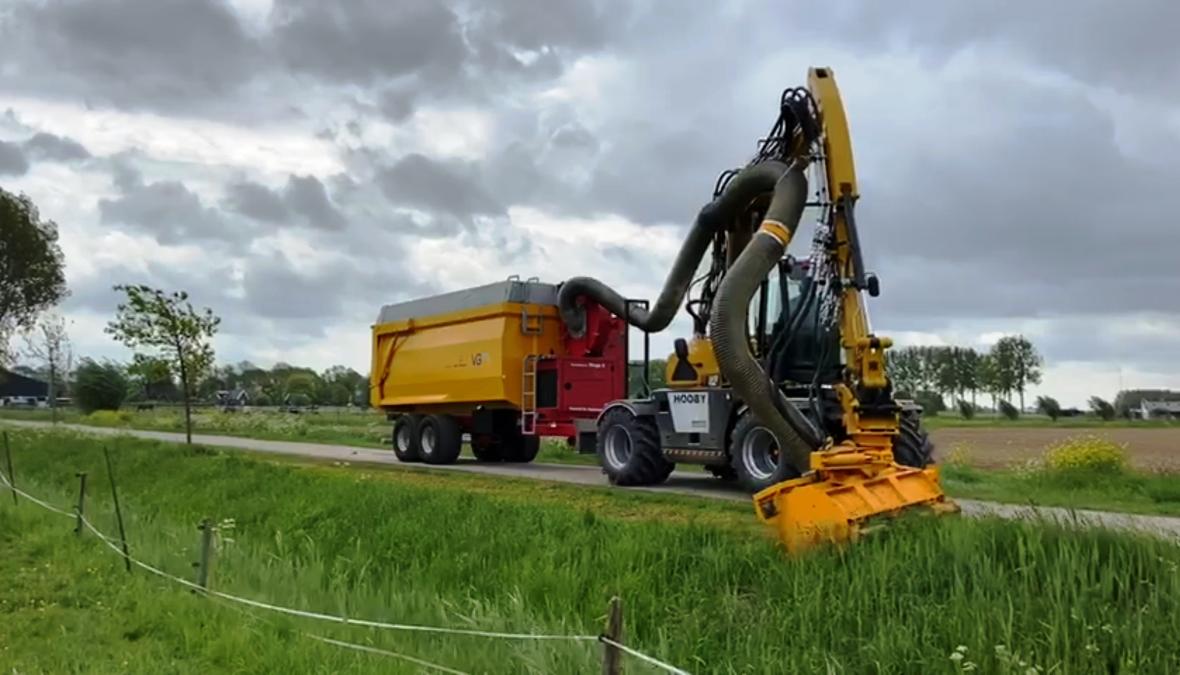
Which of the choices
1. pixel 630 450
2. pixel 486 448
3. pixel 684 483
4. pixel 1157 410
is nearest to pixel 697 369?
pixel 630 450

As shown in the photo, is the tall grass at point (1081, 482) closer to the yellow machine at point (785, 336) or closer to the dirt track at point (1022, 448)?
the yellow machine at point (785, 336)

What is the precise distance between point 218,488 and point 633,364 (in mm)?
8143

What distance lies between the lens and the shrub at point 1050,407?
74.2 m

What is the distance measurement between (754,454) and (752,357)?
1.49 meters

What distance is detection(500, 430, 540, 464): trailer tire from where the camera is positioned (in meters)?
23.2

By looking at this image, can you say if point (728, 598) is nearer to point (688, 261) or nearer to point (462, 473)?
point (688, 261)

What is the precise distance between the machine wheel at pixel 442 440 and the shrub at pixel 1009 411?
59800mm

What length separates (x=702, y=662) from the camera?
6793 mm

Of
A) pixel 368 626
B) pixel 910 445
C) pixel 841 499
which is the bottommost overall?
pixel 368 626

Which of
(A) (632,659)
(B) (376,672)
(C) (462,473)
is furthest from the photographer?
(C) (462,473)

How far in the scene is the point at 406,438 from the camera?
2381 cm

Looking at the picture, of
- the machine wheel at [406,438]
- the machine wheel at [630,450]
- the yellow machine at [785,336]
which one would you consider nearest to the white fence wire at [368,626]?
the yellow machine at [785,336]

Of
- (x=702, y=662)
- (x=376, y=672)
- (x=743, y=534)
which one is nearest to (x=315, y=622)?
(x=376, y=672)

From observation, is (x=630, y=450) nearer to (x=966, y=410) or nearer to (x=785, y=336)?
(x=785, y=336)
